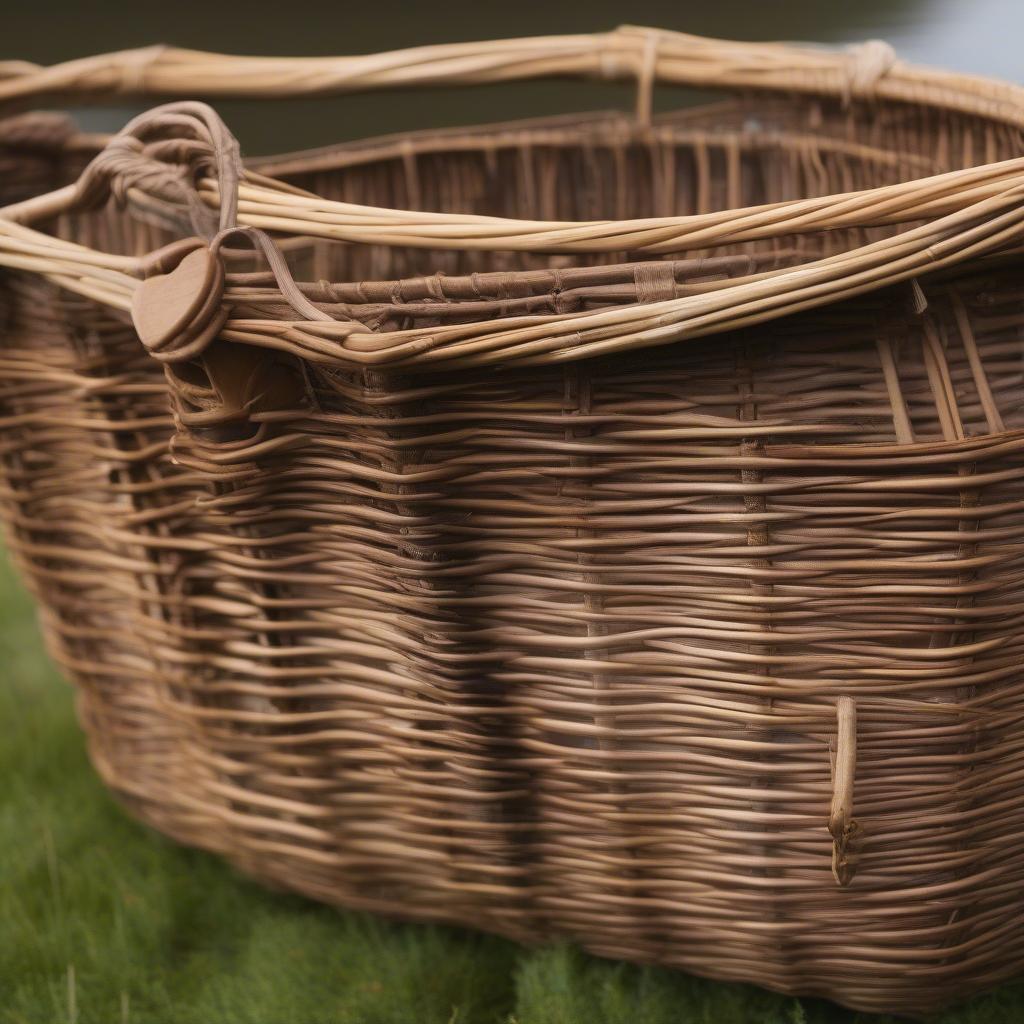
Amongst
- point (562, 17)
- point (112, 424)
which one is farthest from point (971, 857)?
point (562, 17)

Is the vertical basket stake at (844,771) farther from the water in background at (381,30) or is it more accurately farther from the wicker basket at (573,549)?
the water in background at (381,30)

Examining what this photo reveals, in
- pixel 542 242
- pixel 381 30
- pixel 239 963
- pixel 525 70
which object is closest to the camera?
pixel 542 242

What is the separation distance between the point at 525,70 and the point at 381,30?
275 centimetres

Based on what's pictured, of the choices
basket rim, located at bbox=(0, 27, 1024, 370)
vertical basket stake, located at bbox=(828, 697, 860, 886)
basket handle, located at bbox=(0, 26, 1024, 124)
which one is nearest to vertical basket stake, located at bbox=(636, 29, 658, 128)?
basket handle, located at bbox=(0, 26, 1024, 124)

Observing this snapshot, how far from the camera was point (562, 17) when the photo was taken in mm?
3729

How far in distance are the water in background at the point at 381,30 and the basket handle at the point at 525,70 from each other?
5.31ft

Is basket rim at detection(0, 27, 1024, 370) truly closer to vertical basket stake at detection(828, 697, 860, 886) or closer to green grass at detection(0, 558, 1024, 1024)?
vertical basket stake at detection(828, 697, 860, 886)

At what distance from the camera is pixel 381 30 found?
367cm

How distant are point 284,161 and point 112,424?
0.54 meters

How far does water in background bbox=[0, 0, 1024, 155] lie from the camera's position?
9.71 ft

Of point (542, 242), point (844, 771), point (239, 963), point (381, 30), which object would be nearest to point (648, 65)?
point (542, 242)

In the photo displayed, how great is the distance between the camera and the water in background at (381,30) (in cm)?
296

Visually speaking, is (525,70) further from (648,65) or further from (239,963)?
(239,963)

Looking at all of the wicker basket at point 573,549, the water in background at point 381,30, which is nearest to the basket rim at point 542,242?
the wicker basket at point 573,549
